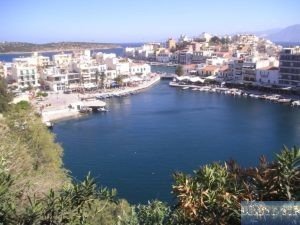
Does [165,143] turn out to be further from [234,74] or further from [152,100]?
[234,74]

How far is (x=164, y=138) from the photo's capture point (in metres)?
14.8

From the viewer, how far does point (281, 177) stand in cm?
247

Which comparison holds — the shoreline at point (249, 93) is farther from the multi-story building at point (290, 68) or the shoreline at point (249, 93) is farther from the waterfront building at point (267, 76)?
the multi-story building at point (290, 68)

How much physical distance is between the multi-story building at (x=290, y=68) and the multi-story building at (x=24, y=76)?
14.7 meters

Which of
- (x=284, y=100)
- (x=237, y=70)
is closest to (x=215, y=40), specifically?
(x=237, y=70)

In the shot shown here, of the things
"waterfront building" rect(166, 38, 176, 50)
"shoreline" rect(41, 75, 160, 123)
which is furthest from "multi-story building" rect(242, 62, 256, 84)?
"waterfront building" rect(166, 38, 176, 50)

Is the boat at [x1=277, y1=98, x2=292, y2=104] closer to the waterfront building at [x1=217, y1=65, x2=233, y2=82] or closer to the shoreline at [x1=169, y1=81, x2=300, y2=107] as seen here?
the shoreline at [x1=169, y1=81, x2=300, y2=107]

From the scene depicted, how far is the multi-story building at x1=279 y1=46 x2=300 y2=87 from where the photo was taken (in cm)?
2323

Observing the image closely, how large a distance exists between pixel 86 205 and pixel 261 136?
12430 mm

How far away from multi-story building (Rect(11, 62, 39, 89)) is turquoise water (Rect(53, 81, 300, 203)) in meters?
6.81

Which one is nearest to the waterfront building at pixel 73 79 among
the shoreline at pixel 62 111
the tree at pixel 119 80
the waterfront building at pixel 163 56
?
the tree at pixel 119 80

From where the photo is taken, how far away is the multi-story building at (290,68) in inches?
915

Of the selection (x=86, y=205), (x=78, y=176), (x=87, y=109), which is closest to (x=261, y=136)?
(x=78, y=176)

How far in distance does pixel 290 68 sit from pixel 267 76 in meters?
1.90
